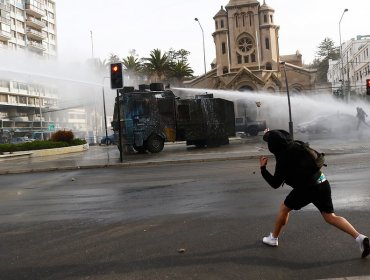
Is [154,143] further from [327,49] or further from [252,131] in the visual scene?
[327,49]

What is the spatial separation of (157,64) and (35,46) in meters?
26.2

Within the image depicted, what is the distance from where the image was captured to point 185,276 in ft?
13.7

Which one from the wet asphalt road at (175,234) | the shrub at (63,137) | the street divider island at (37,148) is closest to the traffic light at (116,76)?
the wet asphalt road at (175,234)

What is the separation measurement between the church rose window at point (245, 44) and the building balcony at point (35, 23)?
41.7 m

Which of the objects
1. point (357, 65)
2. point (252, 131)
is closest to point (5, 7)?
point (252, 131)

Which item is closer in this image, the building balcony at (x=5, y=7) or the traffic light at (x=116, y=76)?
the traffic light at (x=116, y=76)

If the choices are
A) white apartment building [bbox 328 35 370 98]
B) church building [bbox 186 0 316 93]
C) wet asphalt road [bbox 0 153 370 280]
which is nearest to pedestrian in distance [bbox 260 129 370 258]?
wet asphalt road [bbox 0 153 370 280]

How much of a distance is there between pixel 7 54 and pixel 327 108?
27.6 metres

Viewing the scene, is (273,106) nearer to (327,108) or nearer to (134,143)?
(327,108)

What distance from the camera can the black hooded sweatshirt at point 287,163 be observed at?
15.3 feet

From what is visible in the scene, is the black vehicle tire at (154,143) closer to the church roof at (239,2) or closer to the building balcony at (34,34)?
the church roof at (239,2)

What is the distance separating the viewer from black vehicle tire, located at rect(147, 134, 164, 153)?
73.3 feet

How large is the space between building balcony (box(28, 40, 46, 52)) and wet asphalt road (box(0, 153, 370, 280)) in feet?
261

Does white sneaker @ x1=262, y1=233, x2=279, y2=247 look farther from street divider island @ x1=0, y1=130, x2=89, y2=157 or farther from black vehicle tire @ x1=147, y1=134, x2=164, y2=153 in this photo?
street divider island @ x1=0, y1=130, x2=89, y2=157
